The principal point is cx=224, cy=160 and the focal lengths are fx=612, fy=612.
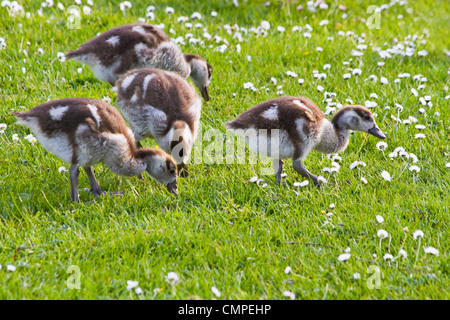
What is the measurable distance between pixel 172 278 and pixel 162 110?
2.23m

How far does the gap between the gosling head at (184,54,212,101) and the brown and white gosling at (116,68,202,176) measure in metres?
1.36

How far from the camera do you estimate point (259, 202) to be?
19.7 ft

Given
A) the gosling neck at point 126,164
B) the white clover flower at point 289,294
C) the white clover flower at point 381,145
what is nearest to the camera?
the white clover flower at point 289,294

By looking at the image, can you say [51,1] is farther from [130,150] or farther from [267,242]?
[267,242]

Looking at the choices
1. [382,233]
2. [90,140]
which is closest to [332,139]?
[382,233]

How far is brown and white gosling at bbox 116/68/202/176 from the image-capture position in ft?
20.8

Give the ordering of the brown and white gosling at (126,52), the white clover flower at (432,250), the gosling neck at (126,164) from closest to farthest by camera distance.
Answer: the white clover flower at (432,250), the gosling neck at (126,164), the brown and white gosling at (126,52)

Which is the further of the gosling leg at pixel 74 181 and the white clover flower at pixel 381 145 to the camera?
the white clover flower at pixel 381 145

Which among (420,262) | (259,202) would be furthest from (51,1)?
(420,262)

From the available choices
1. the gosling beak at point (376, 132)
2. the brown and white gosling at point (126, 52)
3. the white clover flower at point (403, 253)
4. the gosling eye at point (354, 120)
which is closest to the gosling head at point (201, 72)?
the brown and white gosling at point (126, 52)

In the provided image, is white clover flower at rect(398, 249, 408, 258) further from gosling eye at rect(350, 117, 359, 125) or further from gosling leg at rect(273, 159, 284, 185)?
gosling eye at rect(350, 117, 359, 125)

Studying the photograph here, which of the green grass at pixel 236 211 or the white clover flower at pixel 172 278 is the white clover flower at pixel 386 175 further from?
the white clover flower at pixel 172 278

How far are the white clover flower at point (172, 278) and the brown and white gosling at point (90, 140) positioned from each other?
1475 millimetres

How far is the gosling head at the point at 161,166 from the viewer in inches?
238
